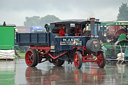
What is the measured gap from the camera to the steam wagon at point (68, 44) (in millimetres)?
16297

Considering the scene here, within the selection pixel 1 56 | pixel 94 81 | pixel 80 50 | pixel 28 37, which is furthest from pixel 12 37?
pixel 94 81

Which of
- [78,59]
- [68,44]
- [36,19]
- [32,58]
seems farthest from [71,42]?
[36,19]

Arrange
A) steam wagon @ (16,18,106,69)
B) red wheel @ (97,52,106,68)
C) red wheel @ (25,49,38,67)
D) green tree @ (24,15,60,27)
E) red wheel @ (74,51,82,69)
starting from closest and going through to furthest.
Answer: red wheel @ (74,51,82,69) < steam wagon @ (16,18,106,69) < red wheel @ (97,52,106,68) < red wheel @ (25,49,38,67) < green tree @ (24,15,60,27)

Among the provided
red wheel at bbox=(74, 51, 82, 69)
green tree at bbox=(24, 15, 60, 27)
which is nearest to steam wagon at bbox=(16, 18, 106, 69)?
red wheel at bbox=(74, 51, 82, 69)

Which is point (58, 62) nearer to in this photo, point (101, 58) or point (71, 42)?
point (71, 42)

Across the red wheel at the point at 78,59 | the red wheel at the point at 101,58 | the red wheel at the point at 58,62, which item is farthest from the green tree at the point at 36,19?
the red wheel at the point at 78,59

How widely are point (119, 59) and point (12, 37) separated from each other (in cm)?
893

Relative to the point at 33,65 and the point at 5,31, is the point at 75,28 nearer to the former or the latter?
the point at 33,65

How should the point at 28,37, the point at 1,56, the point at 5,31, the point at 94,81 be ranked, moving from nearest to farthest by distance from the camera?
the point at 94,81
the point at 28,37
the point at 1,56
the point at 5,31

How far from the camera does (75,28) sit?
17.5 meters

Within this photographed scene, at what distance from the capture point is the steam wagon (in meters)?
16.3

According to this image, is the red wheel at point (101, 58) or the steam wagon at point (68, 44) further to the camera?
the red wheel at point (101, 58)

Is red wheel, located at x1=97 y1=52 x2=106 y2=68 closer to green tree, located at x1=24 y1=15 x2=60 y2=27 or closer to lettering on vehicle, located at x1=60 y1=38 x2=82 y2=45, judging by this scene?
lettering on vehicle, located at x1=60 y1=38 x2=82 y2=45

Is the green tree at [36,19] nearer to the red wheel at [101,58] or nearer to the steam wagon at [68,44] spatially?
the steam wagon at [68,44]
